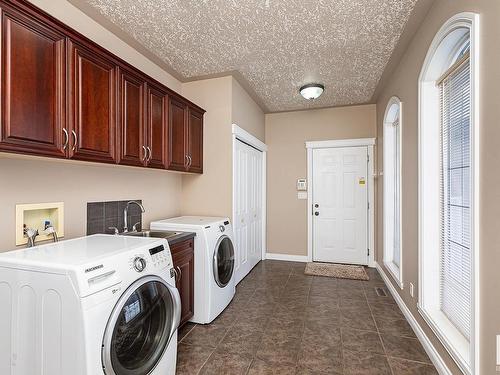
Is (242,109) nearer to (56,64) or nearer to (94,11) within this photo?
(94,11)

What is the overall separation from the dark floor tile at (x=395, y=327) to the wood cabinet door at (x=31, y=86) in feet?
9.59

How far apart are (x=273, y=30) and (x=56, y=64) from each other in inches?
66.2

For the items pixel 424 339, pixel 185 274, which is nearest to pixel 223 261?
pixel 185 274

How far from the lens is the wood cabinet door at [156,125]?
7.93 ft

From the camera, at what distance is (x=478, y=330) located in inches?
54.4

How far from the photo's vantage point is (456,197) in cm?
194

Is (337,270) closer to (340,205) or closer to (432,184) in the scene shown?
(340,205)

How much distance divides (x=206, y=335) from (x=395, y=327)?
5.67 feet

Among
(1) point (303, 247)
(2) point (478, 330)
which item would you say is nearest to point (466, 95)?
(2) point (478, 330)

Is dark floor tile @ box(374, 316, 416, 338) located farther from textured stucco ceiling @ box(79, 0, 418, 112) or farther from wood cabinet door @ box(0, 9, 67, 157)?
wood cabinet door @ box(0, 9, 67, 157)

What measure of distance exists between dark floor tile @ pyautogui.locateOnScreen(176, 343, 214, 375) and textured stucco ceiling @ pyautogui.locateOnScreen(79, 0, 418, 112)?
105 inches

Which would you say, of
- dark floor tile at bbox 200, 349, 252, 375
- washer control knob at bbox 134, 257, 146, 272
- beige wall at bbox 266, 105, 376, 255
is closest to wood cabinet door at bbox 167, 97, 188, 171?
washer control knob at bbox 134, 257, 146, 272

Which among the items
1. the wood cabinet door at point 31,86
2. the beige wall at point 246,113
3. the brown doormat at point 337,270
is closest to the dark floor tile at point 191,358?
the wood cabinet door at point 31,86

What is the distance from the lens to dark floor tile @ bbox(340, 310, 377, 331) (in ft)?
8.20
